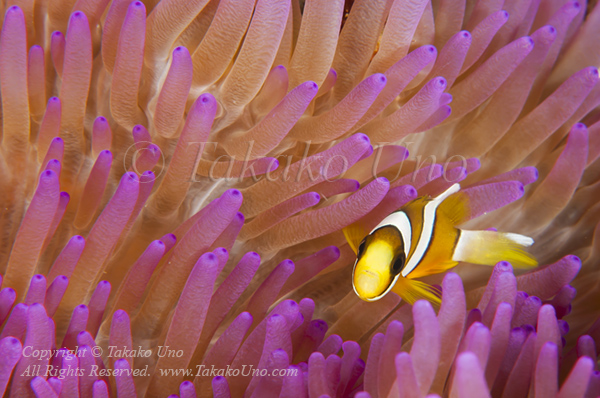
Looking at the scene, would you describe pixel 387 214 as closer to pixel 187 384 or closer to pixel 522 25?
pixel 187 384

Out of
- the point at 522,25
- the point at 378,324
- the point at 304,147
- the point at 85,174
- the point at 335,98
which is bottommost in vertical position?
the point at 378,324

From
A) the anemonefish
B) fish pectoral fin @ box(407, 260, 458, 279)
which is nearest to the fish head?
the anemonefish

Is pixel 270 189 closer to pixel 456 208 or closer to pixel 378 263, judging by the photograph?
pixel 378 263

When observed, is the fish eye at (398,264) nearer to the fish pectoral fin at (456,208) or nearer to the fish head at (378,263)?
the fish head at (378,263)

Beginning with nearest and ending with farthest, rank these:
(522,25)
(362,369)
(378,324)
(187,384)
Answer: (187,384) < (362,369) < (378,324) < (522,25)

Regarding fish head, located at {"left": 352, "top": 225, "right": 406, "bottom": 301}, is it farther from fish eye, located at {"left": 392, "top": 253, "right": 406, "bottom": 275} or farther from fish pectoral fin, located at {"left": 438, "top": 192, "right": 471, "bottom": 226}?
fish pectoral fin, located at {"left": 438, "top": 192, "right": 471, "bottom": 226}

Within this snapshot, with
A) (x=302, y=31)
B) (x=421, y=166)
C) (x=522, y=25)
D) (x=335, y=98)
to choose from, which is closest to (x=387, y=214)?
(x=421, y=166)
